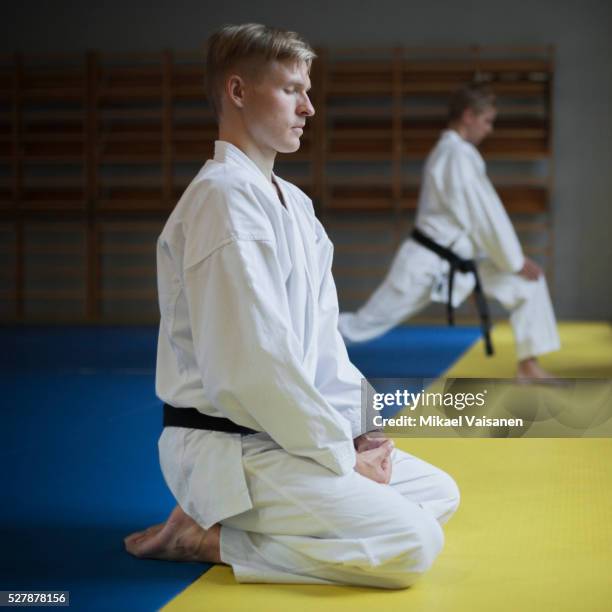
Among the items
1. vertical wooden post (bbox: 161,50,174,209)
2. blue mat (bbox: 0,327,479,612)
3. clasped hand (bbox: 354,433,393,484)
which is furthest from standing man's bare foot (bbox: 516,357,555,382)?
vertical wooden post (bbox: 161,50,174,209)

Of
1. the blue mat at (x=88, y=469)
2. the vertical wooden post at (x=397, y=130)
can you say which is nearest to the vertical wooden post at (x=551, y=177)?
the vertical wooden post at (x=397, y=130)

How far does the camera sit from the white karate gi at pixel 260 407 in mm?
1948

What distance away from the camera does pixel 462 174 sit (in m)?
5.50

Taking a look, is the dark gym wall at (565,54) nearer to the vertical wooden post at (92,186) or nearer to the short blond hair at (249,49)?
the vertical wooden post at (92,186)

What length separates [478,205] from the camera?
5477mm

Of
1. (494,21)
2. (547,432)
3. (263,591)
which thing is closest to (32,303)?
(494,21)

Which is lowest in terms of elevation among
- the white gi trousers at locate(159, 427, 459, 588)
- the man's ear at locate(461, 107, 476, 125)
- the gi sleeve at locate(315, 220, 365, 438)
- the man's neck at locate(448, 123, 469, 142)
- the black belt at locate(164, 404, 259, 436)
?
the white gi trousers at locate(159, 427, 459, 588)

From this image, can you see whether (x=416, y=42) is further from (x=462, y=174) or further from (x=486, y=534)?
(x=486, y=534)

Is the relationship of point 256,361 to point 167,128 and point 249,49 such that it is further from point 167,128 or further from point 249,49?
point 167,128

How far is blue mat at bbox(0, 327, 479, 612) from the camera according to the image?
7.00ft

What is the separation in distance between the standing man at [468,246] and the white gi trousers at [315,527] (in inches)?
130

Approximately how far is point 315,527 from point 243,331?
16.7 inches

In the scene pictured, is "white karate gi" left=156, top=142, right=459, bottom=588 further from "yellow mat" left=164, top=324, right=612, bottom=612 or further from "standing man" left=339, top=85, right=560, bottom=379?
"standing man" left=339, top=85, right=560, bottom=379

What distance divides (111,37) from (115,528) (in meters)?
8.19
